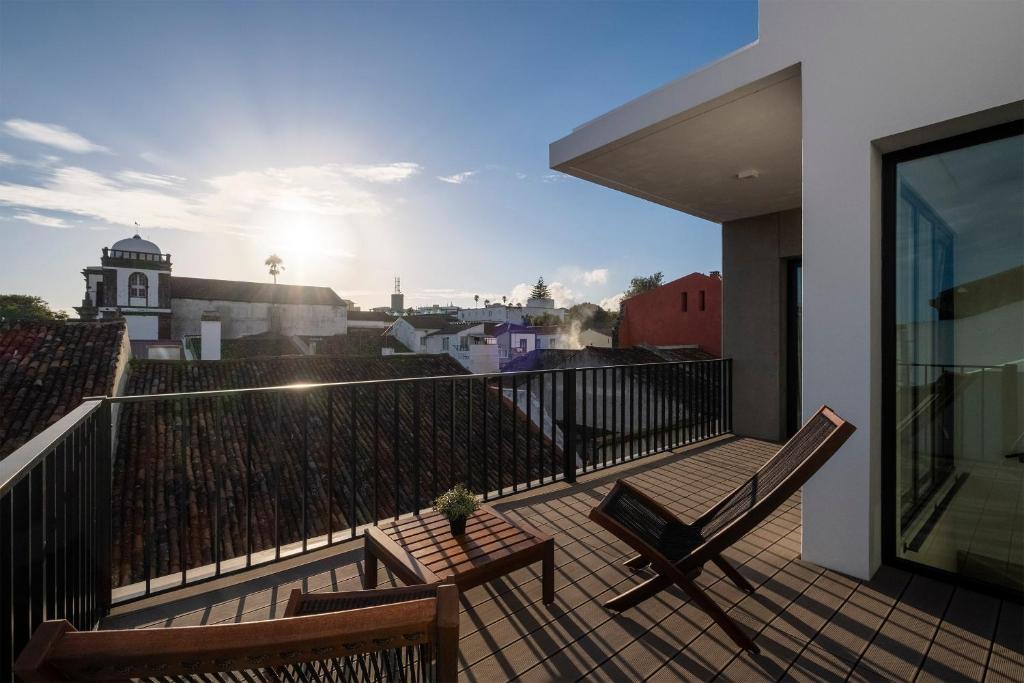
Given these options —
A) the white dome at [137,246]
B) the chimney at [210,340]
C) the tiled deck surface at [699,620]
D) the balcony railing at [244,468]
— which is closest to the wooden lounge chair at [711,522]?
the tiled deck surface at [699,620]

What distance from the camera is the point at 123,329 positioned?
39.2 ft

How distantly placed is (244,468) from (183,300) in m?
40.2

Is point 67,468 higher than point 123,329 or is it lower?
lower

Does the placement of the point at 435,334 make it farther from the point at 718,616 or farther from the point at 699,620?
the point at 718,616

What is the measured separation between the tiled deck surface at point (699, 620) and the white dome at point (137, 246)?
53816 mm

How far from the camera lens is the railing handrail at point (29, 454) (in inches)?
39.2

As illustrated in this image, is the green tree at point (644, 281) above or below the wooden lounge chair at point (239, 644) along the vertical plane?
above

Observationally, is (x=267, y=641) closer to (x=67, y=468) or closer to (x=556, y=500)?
(x=67, y=468)

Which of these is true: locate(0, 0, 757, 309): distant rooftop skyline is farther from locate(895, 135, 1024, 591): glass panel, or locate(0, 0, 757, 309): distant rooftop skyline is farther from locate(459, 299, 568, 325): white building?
locate(459, 299, 568, 325): white building

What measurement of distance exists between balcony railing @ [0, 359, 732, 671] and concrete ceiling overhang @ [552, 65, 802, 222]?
1.87m

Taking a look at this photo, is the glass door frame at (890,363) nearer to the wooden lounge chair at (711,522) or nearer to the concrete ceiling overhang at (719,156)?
the wooden lounge chair at (711,522)

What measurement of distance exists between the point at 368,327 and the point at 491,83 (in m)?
51.3

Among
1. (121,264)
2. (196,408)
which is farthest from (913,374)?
(121,264)

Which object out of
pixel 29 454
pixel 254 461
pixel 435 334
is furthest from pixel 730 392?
pixel 435 334
